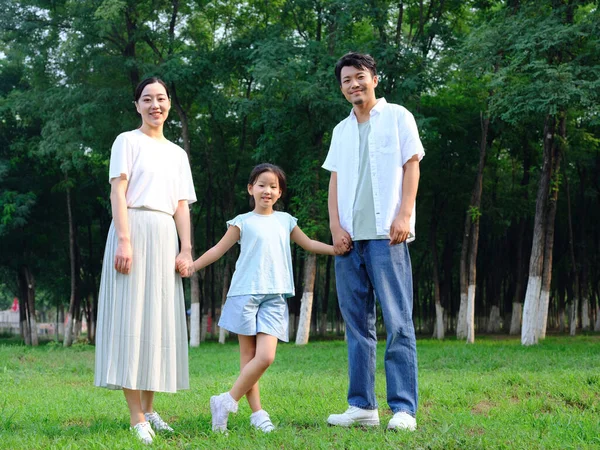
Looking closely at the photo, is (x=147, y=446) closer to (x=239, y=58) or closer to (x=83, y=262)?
(x=239, y=58)

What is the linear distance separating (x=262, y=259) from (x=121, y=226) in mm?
949

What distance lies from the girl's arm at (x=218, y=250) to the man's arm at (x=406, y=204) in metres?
1.11

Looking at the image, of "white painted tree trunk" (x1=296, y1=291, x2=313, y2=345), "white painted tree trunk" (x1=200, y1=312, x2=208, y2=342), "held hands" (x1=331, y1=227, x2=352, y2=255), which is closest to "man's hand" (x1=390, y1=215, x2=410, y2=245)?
"held hands" (x1=331, y1=227, x2=352, y2=255)

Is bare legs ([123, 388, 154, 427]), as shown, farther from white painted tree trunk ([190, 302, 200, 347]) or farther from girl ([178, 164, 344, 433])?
white painted tree trunk ([190, 302, 200, 347])

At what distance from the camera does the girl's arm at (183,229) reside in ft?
17.1

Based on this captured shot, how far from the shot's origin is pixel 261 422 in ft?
16.5

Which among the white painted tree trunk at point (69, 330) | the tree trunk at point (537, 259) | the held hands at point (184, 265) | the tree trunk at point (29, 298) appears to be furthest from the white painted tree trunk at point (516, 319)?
the held hands at point (184, 265)

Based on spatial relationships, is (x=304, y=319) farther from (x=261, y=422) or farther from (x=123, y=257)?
(x=123, y=257)

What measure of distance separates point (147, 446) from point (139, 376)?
1.83ft

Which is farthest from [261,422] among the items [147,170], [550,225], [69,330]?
[69,330]

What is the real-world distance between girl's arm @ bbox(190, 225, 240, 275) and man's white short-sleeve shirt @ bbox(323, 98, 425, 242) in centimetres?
74

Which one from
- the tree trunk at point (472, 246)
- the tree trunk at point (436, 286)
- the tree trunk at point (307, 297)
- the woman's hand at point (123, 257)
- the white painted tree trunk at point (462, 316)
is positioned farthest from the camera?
the tree trunk at point (436, 286)

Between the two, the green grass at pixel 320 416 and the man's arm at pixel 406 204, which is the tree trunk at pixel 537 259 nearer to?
the green grass at pixel 320 416

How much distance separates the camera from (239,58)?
2186 centimetres
